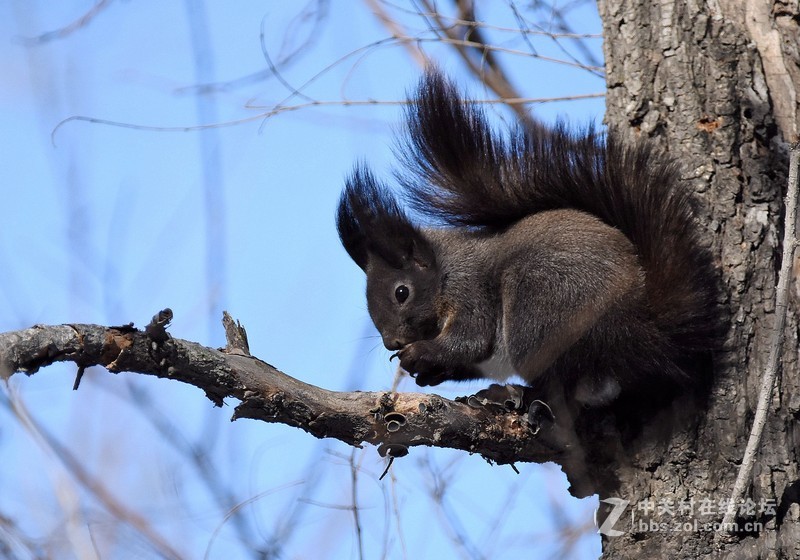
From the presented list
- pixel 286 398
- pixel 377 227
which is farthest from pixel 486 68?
pixel 286 398

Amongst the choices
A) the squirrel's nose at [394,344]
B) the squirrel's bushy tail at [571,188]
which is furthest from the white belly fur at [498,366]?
the squirrel's bushy tail at [571,188]

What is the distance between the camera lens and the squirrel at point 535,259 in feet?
7.28

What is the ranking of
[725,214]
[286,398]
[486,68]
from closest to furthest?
[286,398] < [725,214] < [486,68]

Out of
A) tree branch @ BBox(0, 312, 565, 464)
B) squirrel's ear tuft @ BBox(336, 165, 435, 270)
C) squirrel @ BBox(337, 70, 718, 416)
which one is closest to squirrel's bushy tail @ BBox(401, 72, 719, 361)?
squirrel @ BBox(337, 70, 718, 416)

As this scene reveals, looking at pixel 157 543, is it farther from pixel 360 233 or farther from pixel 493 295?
pixel 360 233

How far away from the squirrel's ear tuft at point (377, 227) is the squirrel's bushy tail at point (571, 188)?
0.24 meters

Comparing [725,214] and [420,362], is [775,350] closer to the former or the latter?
[725,214]

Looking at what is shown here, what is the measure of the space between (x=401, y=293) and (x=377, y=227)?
0.75ft

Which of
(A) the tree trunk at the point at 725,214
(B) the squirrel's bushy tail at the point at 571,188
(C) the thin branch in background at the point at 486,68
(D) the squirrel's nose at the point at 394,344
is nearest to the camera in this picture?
(A) the tree trunk at the point at 725,214

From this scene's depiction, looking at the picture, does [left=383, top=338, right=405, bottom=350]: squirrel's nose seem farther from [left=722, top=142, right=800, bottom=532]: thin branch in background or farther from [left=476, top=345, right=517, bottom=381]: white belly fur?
[left=722, top=142, right=800, bottom=532]: thin branch in background

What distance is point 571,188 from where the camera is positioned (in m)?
2.50

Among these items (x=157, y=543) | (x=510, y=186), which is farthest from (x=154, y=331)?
(x=510, y=186)

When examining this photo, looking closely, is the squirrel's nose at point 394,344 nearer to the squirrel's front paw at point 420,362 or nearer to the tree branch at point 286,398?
the squirrel's front paw at point 420,362

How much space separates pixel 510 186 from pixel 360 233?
24.0 inches
